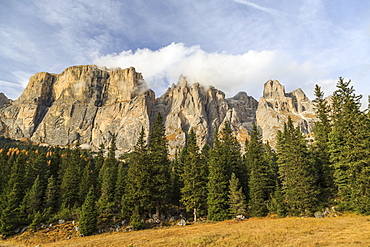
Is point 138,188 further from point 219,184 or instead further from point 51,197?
point 51,197

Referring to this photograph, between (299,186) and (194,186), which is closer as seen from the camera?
(299,186)

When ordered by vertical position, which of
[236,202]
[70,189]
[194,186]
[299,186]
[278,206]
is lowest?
[278,206]

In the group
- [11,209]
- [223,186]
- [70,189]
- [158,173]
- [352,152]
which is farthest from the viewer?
[70,189]

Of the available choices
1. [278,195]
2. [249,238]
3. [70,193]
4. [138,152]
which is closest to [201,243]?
[249,238]

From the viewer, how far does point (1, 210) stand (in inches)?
1526

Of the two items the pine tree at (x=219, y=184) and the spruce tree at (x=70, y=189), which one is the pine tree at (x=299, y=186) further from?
the spruce tree at (x=70, y=189)

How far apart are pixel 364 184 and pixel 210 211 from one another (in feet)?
74.2

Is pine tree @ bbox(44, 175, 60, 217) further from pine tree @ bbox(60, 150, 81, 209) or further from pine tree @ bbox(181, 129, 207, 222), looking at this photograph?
pine tree @ bbox(181, 129, 207, 222)

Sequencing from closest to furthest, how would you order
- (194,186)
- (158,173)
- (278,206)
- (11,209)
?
(278,206) → (11,209) → (194,186) → (158,173)

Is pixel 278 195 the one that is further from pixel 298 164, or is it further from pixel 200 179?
pixel 200 179

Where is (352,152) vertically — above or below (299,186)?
above

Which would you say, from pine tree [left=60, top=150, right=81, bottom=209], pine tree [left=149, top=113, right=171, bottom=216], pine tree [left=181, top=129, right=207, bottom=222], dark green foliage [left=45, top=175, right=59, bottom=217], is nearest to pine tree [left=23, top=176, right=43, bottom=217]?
dark green foliage [left=45, top=175, right=59, bottom=217]

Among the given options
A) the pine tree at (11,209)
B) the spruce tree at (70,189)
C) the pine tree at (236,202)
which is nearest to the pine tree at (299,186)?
the pine tree at (236,202)

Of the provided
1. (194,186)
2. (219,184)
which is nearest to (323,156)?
(219,184)
